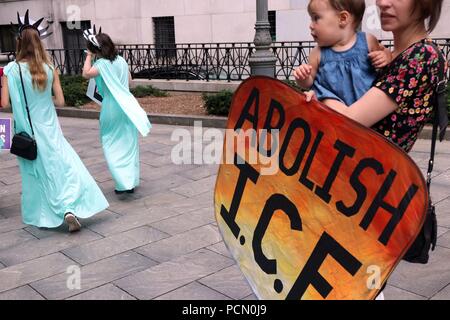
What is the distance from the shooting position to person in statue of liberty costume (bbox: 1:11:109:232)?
188 inches

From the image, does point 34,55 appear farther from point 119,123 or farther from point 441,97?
point 441,97

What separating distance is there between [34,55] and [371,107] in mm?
3789

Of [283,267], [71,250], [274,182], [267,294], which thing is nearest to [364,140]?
[274,182]

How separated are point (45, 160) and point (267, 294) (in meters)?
3.38

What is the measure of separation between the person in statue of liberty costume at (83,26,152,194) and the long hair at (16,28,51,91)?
0.94 meters

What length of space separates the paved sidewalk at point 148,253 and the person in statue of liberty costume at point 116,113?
A: 0.35 m

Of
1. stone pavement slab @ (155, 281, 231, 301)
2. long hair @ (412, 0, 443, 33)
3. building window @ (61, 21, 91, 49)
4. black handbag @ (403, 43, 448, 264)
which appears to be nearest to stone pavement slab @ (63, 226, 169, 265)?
stone pavement slab @ (155, 281, 231, 301)

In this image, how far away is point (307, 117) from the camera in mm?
1817

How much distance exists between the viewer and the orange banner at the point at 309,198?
1.58 metres

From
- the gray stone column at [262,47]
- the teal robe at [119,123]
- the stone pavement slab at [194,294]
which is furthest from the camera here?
the gray stone column at [262,47]

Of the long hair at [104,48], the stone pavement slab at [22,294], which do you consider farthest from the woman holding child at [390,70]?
the long hair at [104,48]

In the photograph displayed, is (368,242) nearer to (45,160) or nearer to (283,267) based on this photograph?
(283,267)

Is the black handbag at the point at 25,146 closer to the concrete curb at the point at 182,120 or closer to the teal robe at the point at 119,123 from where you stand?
the teal robe at the point at 119,123

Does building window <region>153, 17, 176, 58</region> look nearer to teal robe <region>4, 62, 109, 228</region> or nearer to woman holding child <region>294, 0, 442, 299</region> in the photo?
teal robe <region>4, 62, 109, 228</region>
